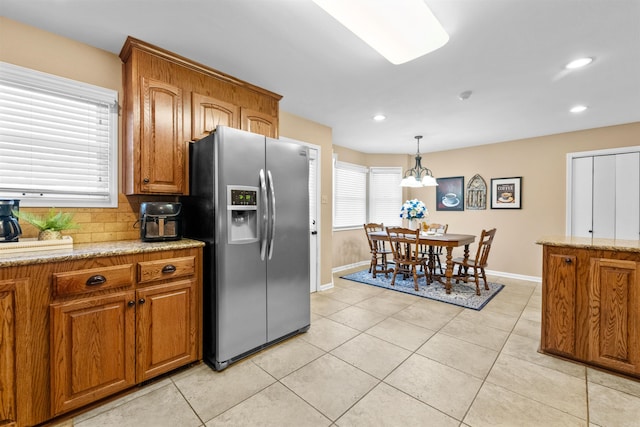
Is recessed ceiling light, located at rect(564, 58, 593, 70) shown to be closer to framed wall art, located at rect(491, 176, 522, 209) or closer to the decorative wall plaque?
framed wall art, located at rect(491, 176, 522, 209)

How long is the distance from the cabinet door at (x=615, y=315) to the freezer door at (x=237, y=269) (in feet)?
8.56

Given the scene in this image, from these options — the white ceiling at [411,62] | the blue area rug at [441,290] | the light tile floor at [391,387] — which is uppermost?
the white ceiling at [411,62]

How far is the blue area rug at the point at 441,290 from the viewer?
3.67 m

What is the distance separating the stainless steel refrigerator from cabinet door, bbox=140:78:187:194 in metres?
0.13

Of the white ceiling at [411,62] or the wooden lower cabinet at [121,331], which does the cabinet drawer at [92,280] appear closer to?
the wooden lower cabinet at [121,331]

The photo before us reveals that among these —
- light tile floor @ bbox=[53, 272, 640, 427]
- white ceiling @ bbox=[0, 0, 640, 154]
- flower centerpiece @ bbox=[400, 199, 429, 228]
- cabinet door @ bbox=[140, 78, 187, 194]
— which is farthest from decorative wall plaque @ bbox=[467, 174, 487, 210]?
cabinet door @ bbox=[140, 78, 187, 194]

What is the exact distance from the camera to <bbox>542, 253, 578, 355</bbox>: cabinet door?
7.35ft

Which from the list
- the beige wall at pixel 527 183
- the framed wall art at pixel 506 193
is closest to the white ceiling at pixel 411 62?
the beige wall at pixel 527 183

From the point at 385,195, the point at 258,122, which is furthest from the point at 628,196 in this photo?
the point at 258,122

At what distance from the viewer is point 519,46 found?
219 centimetres

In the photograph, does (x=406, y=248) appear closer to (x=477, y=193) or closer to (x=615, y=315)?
(x=477, y=193)

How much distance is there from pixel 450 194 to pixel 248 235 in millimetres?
4833

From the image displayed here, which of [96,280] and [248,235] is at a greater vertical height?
[248,235]

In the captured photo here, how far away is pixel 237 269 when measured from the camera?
2.18 metres
